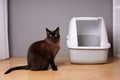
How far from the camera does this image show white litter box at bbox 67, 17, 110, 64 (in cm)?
174

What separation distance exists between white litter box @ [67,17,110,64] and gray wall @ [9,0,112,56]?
180 millimetres

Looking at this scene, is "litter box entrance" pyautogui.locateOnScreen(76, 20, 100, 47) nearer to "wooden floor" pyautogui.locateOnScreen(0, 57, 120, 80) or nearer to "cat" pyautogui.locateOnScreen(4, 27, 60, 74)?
"wooden floor" pyautogui.locateOnScreen(0, 57, 120, 80)

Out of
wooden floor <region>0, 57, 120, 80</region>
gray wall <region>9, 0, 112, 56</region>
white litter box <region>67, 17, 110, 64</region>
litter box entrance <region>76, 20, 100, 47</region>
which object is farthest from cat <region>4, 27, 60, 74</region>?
gray wall <region>9, 0, 112, 56</region>

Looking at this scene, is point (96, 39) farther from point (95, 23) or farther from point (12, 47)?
point (12, 47)

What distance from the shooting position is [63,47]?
2170mm

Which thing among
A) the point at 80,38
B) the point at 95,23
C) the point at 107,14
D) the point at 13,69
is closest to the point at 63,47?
the point at 80,38

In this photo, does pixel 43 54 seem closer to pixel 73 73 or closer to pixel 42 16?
pixel 73 73

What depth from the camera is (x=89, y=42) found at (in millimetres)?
1998

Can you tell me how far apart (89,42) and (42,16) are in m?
0.58

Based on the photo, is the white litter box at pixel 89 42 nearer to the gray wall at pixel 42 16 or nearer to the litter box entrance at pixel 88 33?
the litter box entrance at pixel 88 33

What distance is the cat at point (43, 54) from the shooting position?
1.55 m

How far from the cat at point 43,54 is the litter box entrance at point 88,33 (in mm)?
453

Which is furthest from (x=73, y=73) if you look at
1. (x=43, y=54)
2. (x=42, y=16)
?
(x=42, y=16)

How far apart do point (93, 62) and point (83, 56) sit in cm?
11
